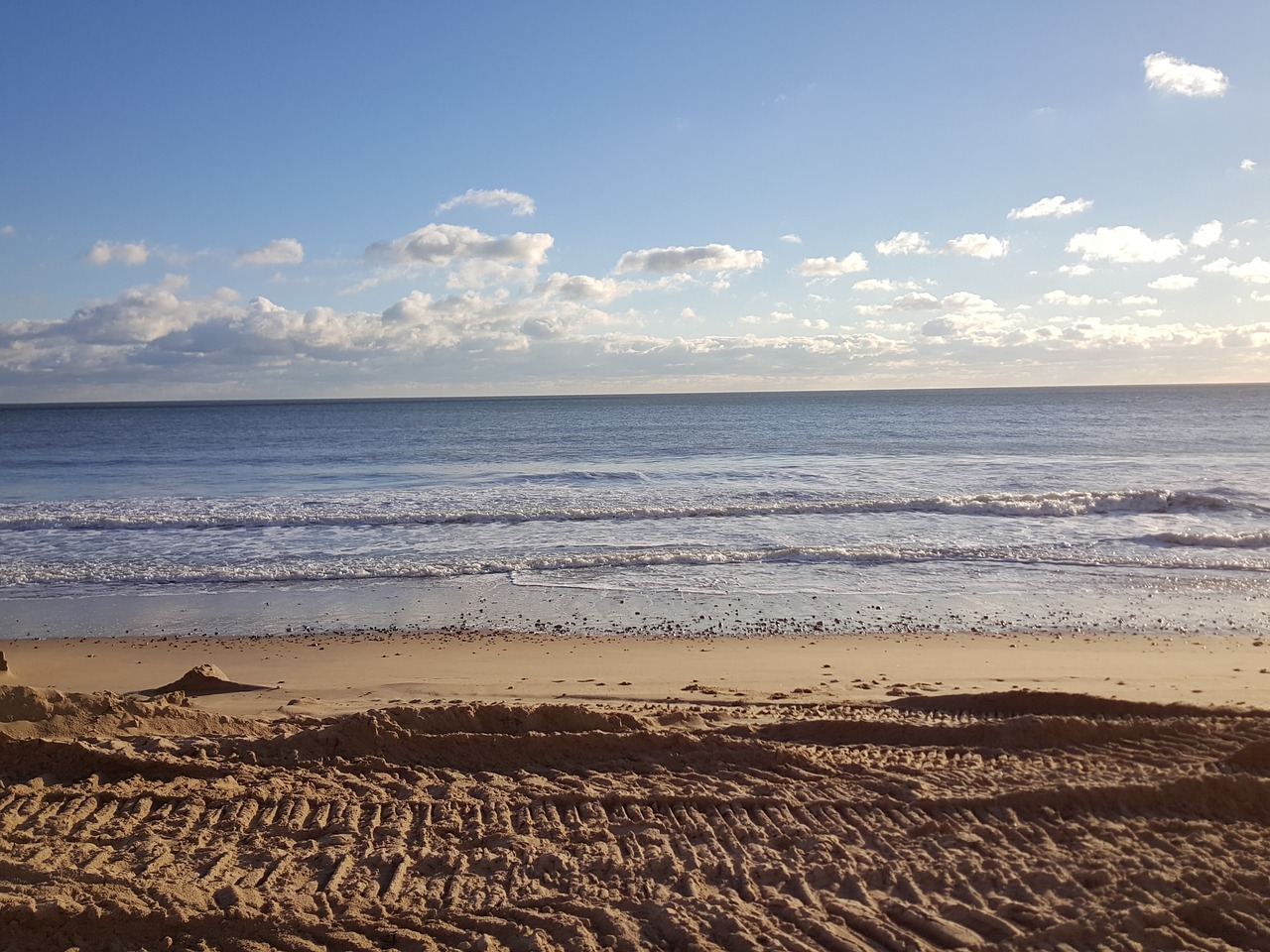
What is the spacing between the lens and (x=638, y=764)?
5652 millimetres

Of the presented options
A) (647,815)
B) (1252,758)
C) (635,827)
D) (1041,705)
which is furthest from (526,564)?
(1252,758)

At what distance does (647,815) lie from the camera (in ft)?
16.3

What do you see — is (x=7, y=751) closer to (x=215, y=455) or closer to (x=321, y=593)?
(x=321, y=593)

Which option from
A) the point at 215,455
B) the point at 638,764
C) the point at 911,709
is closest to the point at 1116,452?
the point at 911,709

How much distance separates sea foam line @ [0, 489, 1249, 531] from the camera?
18.9 m

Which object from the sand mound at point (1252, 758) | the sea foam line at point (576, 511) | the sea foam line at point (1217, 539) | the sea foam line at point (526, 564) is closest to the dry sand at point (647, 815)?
the sand mound at point (1252, 758)

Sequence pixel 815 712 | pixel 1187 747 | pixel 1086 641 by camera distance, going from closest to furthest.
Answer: pixel 1187 747, pixel 815 712, pixel 1086 641

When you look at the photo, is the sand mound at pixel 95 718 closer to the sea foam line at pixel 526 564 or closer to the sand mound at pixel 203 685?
the sand mound at pixel 203 685

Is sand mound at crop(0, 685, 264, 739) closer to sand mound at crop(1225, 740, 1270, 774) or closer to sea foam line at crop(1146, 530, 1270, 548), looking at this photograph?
sand mound at crop(1225, 740, 1270, 774)

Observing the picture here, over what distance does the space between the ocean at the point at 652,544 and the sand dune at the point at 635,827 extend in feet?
13.8

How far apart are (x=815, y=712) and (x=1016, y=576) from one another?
25.4 feet

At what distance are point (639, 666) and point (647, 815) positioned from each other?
3.70 m

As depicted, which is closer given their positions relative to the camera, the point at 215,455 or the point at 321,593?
the point at 321,593

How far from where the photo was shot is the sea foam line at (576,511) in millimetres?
18906
